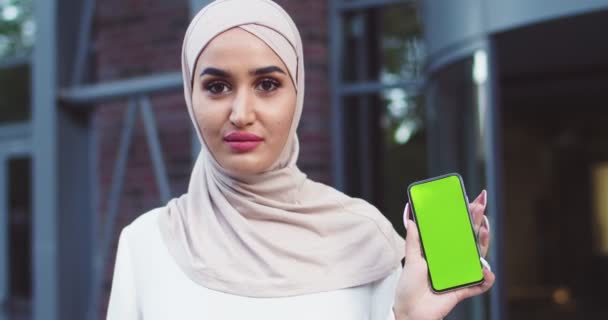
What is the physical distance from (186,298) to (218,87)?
44 centimetres

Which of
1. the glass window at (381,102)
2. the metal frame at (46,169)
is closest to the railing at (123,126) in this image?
the metal frame at (46,169)

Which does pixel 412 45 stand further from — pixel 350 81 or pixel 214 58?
pixel 214 58

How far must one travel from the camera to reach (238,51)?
158 cm

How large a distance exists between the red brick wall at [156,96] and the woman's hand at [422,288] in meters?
3.12

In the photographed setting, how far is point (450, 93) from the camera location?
395cm

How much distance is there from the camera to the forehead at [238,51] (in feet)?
5.20

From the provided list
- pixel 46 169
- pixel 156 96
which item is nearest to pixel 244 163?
pixel 46 169

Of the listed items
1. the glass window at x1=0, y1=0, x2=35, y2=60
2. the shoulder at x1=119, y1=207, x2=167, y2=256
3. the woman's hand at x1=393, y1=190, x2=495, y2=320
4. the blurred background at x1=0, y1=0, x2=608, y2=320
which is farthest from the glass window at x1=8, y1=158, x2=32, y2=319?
the woman's hand at x1=393, y1=190, x2=495, y2=320

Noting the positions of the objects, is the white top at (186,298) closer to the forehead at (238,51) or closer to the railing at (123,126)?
the forehead at (238,51)

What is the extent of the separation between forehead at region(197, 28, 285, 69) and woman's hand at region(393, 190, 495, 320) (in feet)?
1.40

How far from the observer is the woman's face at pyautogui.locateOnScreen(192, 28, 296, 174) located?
1.58 meters

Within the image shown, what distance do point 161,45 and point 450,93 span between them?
1956mm

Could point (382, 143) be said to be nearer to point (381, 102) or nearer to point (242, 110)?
point (381, 102)

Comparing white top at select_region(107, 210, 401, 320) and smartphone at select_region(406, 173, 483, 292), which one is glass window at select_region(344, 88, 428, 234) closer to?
white top at select_region(107, 210, 401, 320)
